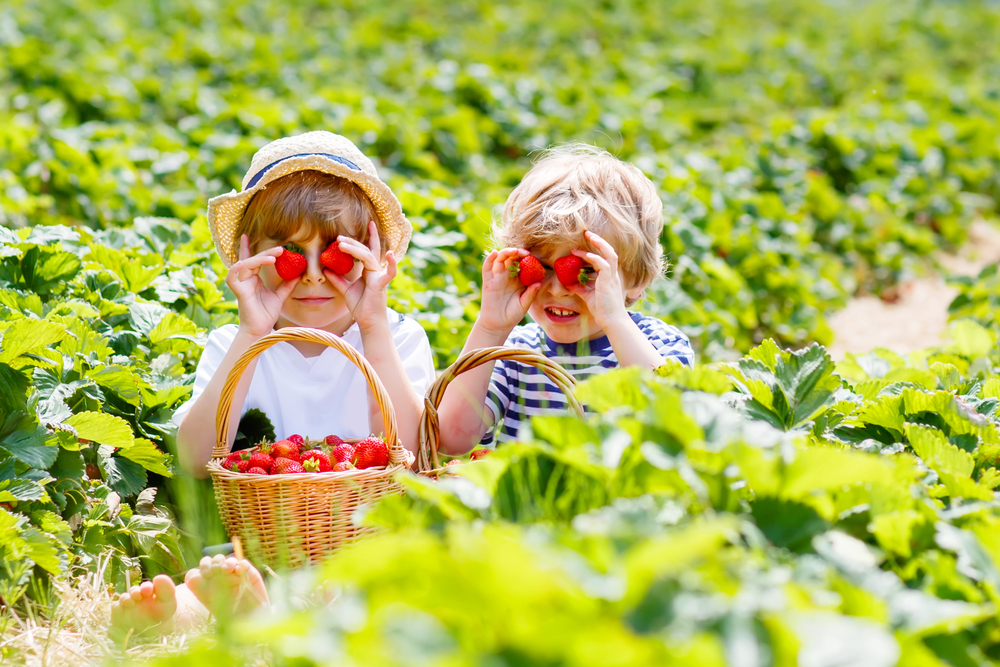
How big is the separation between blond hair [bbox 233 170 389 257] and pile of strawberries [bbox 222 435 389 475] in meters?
0.66

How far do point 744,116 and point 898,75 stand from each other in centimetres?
426

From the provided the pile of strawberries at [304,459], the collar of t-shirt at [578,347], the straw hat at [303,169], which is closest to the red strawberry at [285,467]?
the pile of strawberries at [304,459]

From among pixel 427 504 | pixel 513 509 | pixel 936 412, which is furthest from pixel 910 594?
pixel 936 412

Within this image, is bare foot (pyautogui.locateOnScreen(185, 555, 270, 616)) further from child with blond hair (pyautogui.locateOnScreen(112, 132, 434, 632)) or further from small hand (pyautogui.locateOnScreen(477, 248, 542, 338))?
small hand (pyautogui.locateOnScreen(477, 248, 542, 338))

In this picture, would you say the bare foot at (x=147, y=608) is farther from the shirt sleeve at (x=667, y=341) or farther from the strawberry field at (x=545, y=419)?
the shirt sleeve at (x=667, y=341)

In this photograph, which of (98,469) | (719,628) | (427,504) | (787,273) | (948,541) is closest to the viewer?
(719,628)

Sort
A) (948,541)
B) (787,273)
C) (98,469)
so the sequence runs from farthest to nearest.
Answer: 1. (787,273)
2. (98,469)
3. (948,541)

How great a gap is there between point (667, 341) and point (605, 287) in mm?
476

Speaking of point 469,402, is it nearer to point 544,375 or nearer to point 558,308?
point 544,375

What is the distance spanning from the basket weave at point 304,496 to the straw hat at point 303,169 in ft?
2.14

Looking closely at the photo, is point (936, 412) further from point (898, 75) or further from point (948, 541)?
point (898, 75)

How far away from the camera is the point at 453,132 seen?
20.8ft

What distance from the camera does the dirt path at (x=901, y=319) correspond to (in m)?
5.68

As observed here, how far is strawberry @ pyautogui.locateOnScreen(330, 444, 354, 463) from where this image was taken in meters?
2.30
